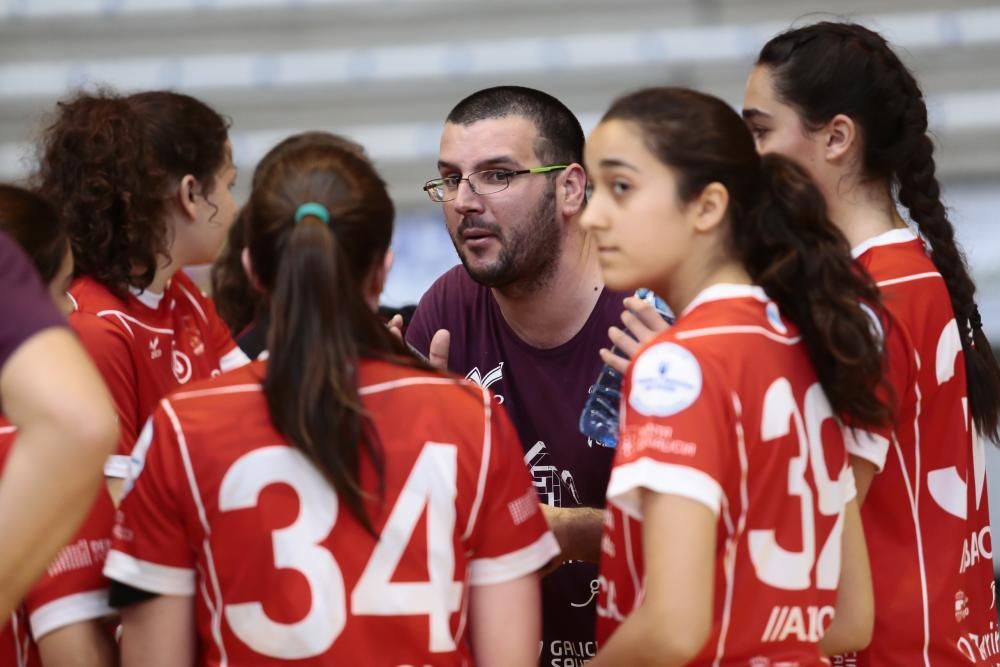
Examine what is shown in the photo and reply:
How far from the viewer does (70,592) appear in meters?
1.63

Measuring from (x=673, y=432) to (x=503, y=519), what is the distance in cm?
25

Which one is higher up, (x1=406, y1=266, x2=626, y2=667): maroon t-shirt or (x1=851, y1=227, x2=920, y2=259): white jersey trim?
(x1=851, y1=227, x2=920, y2=259): white jersey trim

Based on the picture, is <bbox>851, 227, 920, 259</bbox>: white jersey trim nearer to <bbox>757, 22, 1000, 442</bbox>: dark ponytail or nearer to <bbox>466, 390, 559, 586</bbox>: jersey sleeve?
<bbox>757, 22, 1000, 442</bbox>: dark ponytail

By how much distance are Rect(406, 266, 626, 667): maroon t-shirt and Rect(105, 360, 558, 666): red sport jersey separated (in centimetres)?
78

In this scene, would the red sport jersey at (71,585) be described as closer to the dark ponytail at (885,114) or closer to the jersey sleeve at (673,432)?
the jersey sleeve at (673,432)

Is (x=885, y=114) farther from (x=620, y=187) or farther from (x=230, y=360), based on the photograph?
(x=230, y=360)

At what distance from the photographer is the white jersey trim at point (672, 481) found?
1.45m

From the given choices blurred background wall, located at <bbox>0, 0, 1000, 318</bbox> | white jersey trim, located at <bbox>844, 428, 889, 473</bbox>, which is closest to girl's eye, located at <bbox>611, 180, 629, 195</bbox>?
white jersey trim, located at <bbox>844, 428, 889, 473</bbox>

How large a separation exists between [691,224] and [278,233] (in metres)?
0.50

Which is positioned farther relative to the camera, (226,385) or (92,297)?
(92,297)

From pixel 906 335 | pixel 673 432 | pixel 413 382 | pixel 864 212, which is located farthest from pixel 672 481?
pixel 864 212

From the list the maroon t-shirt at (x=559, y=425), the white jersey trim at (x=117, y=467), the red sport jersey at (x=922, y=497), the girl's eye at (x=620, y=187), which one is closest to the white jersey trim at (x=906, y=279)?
the red sport jersey at (x=922, y=497)

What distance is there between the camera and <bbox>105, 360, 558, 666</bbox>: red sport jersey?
1.50 metres

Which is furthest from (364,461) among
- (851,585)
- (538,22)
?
(538,22)
